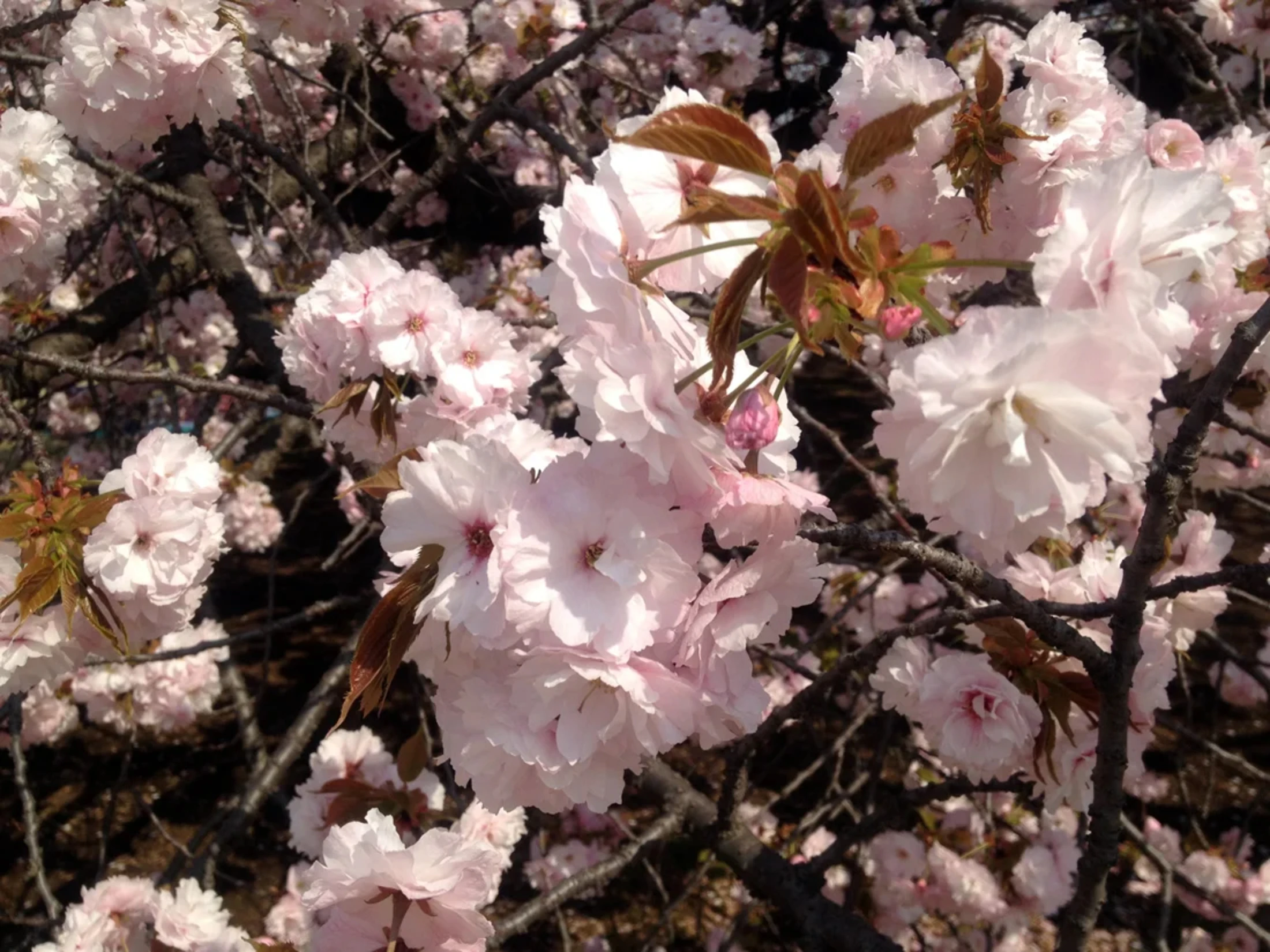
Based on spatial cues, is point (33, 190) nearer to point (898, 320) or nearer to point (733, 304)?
point (733, 304)

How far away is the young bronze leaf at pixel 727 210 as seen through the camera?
59 centimetres

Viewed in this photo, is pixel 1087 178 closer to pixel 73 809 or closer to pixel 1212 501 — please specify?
pixel 73 809

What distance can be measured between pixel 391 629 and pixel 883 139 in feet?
1.93

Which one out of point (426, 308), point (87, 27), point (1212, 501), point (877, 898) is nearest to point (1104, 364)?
point (426, 308)

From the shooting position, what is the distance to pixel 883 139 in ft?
2.02

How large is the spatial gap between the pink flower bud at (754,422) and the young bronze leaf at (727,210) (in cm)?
14

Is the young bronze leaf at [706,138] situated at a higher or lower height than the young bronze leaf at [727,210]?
higher

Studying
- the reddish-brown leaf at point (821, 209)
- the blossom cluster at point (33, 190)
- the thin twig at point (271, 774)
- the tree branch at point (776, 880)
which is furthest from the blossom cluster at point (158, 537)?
the reddish-brown leaf at point (821, 209)

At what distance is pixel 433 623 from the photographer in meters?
0.80

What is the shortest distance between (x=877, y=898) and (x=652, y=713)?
7.59ft

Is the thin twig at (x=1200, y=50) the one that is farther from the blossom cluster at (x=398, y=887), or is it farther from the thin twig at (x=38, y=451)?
the thin twig at (x=38, y=451)

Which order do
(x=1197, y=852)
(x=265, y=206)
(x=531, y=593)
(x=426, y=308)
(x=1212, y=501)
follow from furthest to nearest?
(x=1212, y=501) < (x=265, y=206) < (x=1197, y=852) < (x=426, y=308) < (x=531, y=593)

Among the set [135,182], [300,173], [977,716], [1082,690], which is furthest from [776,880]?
[135,182]

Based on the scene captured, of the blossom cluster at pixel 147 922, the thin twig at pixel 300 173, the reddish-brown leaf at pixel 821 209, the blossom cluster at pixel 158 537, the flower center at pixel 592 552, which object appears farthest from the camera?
the thin twig at pixel 300 173
